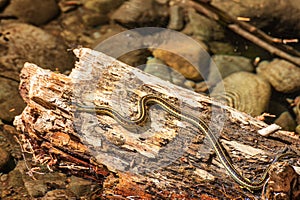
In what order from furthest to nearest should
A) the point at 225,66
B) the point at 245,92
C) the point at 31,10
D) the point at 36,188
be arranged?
the point at 31,10
the point at 225,66
the point at 245,92
the point at 36,188

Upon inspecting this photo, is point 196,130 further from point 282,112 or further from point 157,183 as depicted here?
point 282,112

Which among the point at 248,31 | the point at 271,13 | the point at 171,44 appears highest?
the point at 271,13

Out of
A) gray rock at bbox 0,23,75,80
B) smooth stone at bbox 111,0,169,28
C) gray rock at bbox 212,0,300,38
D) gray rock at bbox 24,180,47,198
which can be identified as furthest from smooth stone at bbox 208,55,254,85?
gray rock at bbox 24,180,47,198

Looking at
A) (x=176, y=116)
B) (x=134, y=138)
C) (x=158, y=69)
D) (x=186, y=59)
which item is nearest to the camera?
(x=134, y=138)

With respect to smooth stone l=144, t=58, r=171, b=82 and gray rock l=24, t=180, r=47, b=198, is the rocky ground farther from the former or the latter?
gray rock l=24, t=180, r=47, b=198

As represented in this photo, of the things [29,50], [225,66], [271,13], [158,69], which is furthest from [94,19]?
[271,13]

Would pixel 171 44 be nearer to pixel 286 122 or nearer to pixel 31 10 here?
pixel 286 122

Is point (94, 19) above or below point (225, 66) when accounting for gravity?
above
